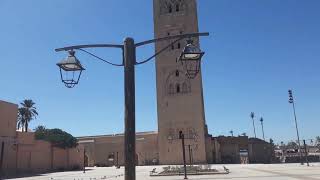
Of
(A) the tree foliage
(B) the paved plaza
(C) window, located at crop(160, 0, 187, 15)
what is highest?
(C) window, located at crop(160, 0, 187, 15)

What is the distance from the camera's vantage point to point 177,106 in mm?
54375

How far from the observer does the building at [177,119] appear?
2104 inches

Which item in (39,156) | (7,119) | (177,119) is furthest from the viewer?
(177,119)

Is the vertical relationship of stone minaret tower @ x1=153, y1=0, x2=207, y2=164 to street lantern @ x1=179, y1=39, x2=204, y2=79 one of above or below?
above

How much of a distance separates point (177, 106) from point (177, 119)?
173 centimetres

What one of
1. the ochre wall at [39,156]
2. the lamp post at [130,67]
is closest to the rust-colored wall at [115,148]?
the ochre wall at [39,156]

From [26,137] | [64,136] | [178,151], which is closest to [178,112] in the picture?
[178,151]

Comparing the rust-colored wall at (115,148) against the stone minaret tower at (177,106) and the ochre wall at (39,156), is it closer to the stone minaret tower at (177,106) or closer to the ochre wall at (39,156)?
the stone minaret tower at (177,106)

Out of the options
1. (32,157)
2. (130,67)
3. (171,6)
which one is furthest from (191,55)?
(171,6)

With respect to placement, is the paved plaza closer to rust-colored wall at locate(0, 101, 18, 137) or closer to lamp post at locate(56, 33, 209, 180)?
rust-colored wall at locate(0, 101, 18, 137)

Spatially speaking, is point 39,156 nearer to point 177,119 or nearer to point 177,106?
point 177,119

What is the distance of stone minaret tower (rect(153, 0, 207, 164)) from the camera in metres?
53.3

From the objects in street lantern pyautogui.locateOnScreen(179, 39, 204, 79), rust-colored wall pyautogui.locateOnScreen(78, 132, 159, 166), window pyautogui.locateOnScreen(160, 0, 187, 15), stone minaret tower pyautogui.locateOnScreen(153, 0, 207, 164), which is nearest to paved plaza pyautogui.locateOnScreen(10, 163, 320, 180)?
street lantern pyautogui.locateOnScreen(179, 39, 204, 79)

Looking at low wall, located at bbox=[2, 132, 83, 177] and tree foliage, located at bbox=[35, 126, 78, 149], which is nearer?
low wall, located at bbox=[2, 132, 83, 177]
